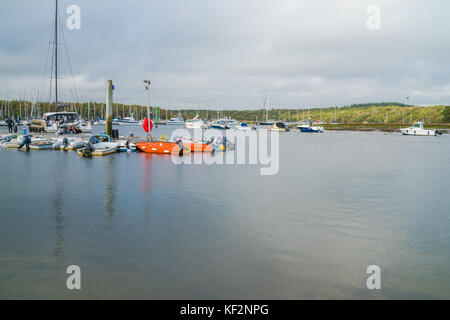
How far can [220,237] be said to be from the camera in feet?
36.6

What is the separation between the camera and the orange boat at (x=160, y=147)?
34.8 m

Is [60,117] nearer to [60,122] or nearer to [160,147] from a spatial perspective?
[60,122]

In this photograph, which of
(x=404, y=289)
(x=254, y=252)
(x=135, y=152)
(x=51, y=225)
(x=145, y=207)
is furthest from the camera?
(x=135, y=152)

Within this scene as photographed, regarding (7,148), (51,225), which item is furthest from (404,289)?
(7,148)

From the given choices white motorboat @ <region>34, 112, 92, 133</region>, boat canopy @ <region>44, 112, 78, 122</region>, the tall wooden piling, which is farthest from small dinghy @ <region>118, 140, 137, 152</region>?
boat canopy @ <region>44, 112, 78, 122</region>

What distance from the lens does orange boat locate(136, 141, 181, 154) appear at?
34781mm

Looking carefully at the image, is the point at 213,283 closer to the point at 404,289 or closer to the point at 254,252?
the point at 254,252

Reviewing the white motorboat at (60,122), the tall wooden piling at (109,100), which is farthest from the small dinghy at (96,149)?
the white motorboat at (60,122)

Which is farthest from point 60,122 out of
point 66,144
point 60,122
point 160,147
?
point 160,147

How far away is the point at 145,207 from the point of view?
14.8 m

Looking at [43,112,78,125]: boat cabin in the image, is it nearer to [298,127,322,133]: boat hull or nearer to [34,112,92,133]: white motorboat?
[34,112,92,133]: white motorboat

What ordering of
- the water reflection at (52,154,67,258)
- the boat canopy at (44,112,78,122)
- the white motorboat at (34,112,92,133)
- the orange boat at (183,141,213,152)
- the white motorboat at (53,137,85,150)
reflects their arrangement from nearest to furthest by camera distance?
the water reflection at (52,154,67,258) < the orange boat at (183,141,213,152) < the white motorboat at (53,137,85,150) < the white motorboat at (34,112,92,133) < the boat canopy at (44,112,78,122)

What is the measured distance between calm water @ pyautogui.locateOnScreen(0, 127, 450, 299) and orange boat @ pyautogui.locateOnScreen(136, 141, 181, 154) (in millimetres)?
12688
